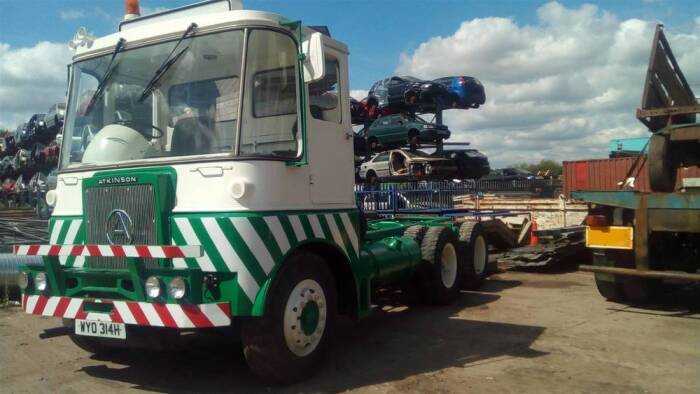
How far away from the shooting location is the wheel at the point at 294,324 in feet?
14.3

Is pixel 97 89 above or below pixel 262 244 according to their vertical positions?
above

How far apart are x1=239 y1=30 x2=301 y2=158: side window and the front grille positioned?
94cm

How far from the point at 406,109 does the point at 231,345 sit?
12663 mm

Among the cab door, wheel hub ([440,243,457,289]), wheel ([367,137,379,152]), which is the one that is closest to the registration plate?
the cab door

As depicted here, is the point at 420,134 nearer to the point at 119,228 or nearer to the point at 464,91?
the point at 464,91

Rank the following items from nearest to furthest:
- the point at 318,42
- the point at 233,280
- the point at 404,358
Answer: the point at 233,280, the point at 318,42, the point at 404,358

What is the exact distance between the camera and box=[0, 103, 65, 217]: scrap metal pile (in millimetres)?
19789

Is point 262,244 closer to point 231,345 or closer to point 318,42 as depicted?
point 318,42

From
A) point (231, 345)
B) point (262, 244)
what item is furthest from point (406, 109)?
point (262, 244)

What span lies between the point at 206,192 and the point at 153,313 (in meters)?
0.98

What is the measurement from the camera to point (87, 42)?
5293 mm

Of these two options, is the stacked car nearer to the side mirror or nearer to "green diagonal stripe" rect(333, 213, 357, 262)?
"green diagonal stripe" rect(333, 213, 357, 262)

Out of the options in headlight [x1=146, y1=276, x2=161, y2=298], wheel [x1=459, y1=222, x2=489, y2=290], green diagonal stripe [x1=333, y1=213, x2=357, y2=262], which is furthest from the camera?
wheel [x1=459, y1=222, x2=489, y2=290]

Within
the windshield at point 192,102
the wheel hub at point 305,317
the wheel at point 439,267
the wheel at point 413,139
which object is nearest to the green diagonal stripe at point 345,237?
the wheel hub at point 305,317
